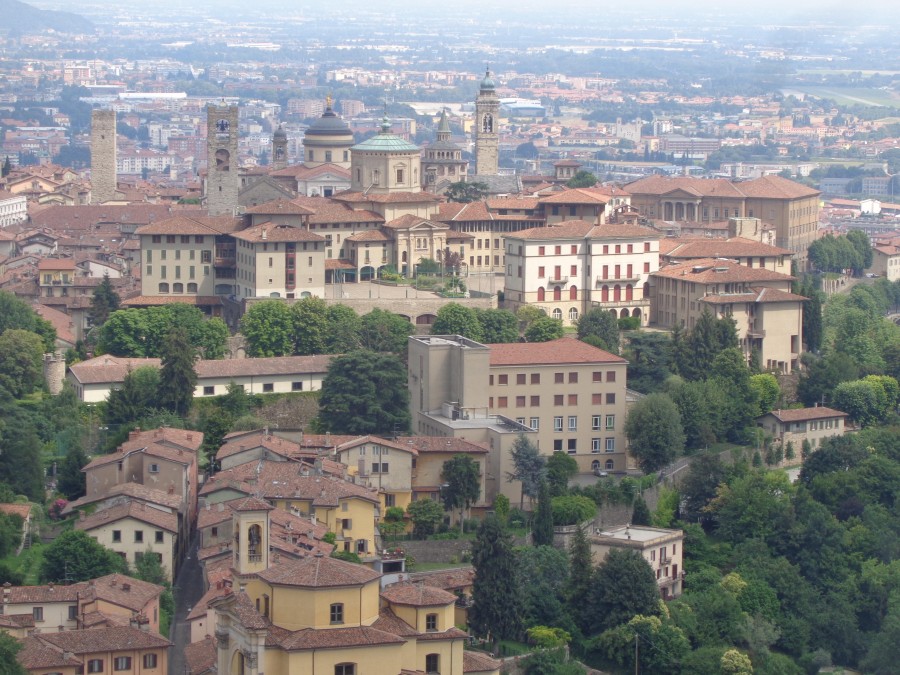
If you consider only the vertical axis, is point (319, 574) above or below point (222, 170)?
below

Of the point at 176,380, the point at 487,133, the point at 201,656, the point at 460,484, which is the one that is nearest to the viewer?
the point at 201,656

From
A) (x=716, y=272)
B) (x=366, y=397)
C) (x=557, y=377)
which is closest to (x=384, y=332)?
(x=366, y=397)

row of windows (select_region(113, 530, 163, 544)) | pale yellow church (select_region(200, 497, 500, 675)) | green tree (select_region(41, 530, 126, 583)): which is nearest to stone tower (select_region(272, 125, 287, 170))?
row of windows (select_region(113, 530, 163, 544))

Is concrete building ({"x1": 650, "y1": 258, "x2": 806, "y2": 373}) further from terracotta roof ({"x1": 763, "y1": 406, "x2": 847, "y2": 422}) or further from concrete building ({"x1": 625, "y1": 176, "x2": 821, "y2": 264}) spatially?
concrete building ({"x1": 625, "y1": 176, "x2": 821, "y2": 264})

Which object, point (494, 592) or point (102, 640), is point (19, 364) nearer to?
point (494, 592)

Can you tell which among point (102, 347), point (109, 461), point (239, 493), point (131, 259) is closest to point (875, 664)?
point (239, 493)
